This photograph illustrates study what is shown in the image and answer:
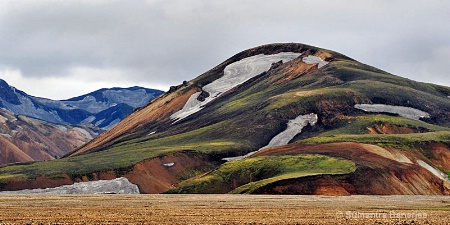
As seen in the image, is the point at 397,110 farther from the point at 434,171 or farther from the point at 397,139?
the point at 434,171

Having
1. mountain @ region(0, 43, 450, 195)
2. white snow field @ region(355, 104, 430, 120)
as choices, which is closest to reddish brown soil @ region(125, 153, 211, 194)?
mountain @ region(0, 43, 450, 195)

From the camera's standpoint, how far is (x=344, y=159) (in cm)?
10969

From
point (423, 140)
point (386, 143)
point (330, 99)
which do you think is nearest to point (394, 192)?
point (386, 143)

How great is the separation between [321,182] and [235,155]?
51.0 meters

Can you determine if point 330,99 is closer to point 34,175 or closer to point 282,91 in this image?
point 282,91

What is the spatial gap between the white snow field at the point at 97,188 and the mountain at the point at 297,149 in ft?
7.99

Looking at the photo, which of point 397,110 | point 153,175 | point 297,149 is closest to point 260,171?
point 297,149

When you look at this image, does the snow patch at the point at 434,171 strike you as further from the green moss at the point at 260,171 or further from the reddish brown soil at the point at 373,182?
the green moss at the point at 260,171

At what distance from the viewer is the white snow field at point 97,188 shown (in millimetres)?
123250

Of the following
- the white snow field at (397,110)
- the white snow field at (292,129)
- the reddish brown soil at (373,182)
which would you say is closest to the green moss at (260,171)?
the reddish brown soil at (373,182)

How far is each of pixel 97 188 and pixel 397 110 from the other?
274 ft

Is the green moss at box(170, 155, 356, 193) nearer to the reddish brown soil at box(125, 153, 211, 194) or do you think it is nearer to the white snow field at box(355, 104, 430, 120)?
the reddish brown soil at box(125, 153, 211, 194)

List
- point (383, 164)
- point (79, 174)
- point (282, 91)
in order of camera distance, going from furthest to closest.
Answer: point (282, 91), point (79, 174), point (383, 164)

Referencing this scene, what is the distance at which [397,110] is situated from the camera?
173250mm
